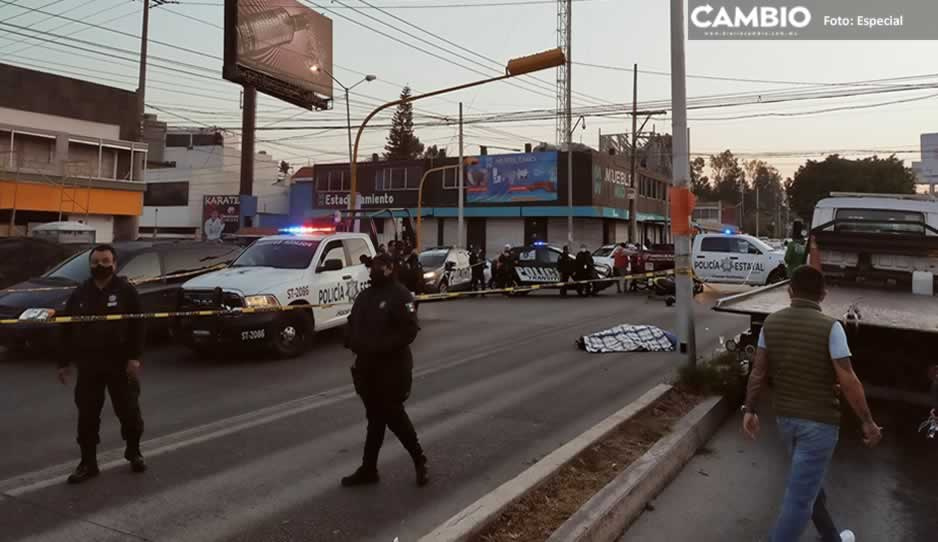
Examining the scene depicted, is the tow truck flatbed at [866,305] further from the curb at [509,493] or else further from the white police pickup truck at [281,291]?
the white police pickup truck at [281,291]

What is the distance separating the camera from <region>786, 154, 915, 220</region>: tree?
204 feet

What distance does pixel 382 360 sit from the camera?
15.2ft

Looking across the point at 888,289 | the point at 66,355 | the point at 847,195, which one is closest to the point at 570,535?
the point at 66,355

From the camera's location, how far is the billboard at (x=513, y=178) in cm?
4206

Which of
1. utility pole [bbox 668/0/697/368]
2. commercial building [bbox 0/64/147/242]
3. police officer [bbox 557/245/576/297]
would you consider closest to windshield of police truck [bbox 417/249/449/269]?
police officer [bbox 557/245/576/297]

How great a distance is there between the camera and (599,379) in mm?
8461

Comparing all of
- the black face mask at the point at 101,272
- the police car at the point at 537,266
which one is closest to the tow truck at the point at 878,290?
the black face mask at the point at 101,272

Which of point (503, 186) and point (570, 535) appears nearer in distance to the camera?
point (570, 535)

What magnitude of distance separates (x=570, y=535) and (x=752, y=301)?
4.46 meters

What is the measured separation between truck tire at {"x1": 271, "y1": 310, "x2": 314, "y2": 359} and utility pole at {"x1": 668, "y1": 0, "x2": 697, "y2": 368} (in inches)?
217

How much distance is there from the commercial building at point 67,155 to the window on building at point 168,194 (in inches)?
992

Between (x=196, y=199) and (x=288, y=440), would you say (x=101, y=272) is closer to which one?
(x=288, y=440)

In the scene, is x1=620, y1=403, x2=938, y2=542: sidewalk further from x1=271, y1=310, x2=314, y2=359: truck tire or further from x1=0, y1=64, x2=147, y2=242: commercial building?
x1=0, y1=64, x2=147, y2=242: commercial building

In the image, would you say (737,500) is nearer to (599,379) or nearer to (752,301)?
(752,301)
